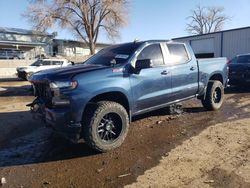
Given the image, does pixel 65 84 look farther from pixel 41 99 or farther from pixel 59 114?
pixel 41 99

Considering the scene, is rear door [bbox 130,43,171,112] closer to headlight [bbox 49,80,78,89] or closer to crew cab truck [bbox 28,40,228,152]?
crew cab truck [bbox 28,40,228,152]

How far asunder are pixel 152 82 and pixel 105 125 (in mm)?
1473

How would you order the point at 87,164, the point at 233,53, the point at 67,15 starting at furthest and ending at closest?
1. the point at 67,15
2. the point at 233,53
3. the point at 87,164

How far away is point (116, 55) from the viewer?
6.53 meters

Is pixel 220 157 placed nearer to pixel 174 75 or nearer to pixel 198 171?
pixel 198 171

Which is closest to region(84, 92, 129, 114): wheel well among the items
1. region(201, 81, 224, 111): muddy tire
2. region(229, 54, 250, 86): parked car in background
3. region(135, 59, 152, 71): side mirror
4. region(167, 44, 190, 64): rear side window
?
region(135, 59, 152, 71): side mirror

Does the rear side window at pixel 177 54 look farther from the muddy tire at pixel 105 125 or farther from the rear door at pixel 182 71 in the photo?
the muddy tire at pixel 105 125

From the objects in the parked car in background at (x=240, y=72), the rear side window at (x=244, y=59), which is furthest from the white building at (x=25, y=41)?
the parked car in background at (x=240, y=72)

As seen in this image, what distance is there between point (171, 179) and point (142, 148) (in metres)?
1.37

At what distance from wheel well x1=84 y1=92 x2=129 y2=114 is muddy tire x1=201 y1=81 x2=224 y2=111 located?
3277mm

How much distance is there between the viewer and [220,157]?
509 centimetres

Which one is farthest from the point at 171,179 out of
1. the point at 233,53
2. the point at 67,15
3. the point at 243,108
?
the point at 67,15

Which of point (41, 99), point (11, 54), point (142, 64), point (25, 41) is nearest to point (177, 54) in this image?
point (142, 64)

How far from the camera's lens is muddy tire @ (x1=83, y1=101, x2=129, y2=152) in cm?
526
